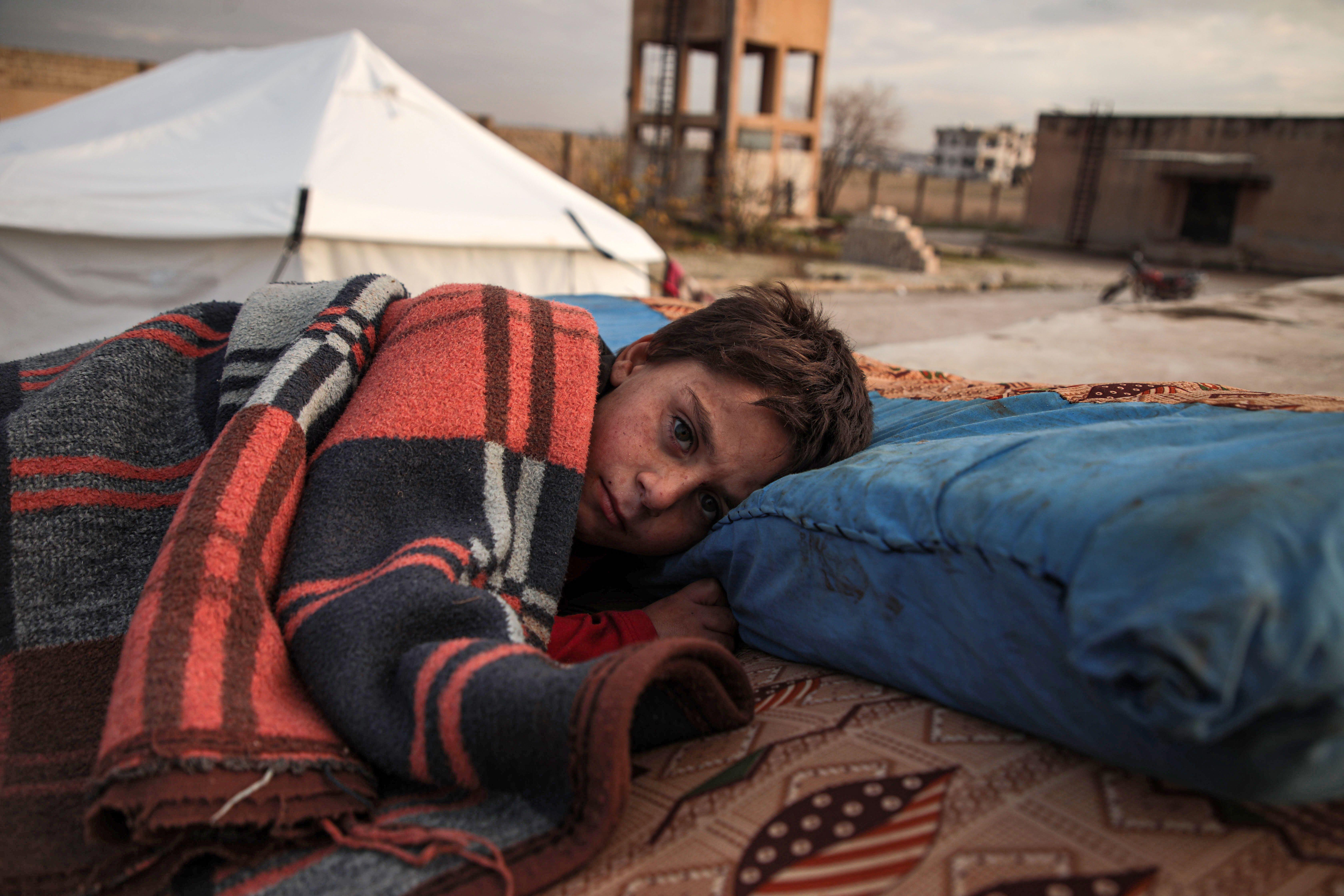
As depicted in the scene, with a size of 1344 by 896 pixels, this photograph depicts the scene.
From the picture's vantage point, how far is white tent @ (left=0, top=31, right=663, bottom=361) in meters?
3.59

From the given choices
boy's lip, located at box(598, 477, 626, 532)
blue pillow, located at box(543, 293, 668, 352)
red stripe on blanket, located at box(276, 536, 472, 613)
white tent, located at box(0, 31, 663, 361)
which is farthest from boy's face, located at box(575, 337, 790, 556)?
white tent, located at box(0, 31, 663, 361)

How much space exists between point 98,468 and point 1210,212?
18.9 metres

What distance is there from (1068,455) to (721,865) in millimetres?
483

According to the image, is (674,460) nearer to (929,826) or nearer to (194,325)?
(929,826)

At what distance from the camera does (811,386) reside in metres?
1.22

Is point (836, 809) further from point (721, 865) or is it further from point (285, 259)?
point (285, 259)

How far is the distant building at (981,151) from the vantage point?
2137 inches

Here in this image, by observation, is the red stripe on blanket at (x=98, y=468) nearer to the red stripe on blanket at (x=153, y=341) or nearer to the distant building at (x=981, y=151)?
the red stripe on blanket at (x=153, y=341)

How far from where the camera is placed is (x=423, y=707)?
0.65 meters

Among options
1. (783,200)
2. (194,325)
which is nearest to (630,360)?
(194,325)

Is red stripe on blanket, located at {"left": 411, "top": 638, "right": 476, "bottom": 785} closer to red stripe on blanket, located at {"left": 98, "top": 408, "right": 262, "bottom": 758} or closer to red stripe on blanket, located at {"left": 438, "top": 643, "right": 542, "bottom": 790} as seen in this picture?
red stripe on blanket, located at {"left": 438, "top": 643, "right": 542, "bottom": 790}

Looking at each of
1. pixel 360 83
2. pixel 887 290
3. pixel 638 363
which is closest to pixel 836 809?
pixel 638 363

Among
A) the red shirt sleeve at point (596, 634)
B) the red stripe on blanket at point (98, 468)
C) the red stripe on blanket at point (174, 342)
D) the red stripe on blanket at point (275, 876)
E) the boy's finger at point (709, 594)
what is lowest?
the red shirt sleeve at point (596, 634)

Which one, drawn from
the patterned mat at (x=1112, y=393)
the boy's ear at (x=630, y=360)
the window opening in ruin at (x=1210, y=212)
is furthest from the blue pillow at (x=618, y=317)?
the window opening in ruin at (x=1210, y=212)
